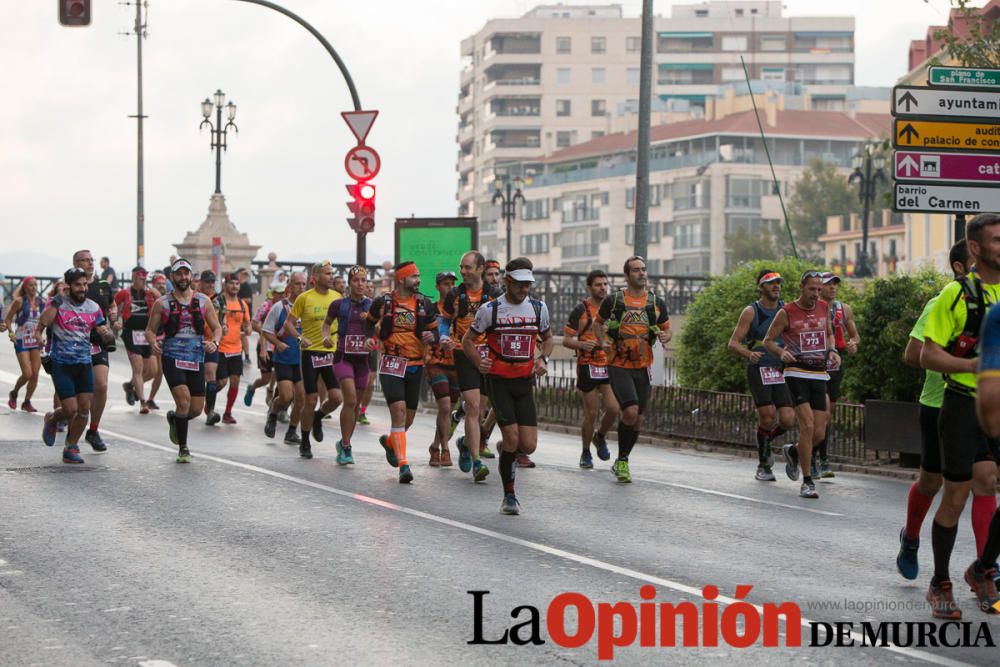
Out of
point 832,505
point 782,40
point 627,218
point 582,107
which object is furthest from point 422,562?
point 782,40

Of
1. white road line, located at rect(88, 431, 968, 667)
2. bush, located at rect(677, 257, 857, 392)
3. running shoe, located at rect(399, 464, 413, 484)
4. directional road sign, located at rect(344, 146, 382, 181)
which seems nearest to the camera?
white road line, located at rect(88, 431, 968, 667)

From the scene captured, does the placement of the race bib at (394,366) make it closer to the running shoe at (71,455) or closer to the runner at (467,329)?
the runner at (467,329)

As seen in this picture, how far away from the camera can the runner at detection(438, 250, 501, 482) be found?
46.5 ft

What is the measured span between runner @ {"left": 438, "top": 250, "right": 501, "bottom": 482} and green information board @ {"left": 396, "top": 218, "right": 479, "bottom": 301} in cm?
1137

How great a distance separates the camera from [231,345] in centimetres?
2167

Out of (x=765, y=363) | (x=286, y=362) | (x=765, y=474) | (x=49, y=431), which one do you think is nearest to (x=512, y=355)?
(x=765, y=363)

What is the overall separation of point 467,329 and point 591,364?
193cm

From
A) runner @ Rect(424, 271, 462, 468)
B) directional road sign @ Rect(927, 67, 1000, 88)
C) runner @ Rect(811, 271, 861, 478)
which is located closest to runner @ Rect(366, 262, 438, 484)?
runner @ Rect(424, 271, 462, 468)

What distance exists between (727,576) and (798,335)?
16.3ft

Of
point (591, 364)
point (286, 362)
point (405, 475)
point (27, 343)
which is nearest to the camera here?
point (405, 475)

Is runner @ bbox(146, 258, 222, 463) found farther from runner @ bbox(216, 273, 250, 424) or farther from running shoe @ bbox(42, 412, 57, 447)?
runner @ bbox(216, 273, 250, 424)

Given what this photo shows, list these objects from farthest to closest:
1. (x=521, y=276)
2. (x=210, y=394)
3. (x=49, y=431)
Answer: (x=210, y=394) < (x=49, y=431) < (x=521, y=276)

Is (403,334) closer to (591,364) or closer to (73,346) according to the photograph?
(591,364)

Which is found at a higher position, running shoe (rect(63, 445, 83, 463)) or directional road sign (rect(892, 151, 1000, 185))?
directional road sign (rect(892, 151, 1000, 185))
